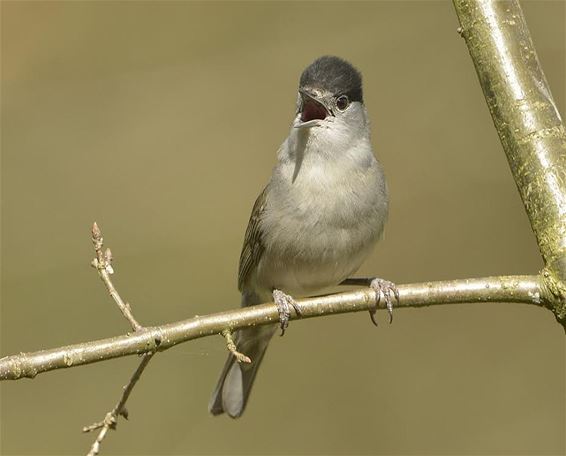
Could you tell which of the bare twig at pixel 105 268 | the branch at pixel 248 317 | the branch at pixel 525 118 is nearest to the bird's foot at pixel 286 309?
the branch at pixel 248 317

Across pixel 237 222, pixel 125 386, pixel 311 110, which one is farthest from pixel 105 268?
pixel 237 222

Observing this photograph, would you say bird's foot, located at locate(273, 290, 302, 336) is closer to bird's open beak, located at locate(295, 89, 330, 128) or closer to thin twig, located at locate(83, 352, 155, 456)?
thin twig, located at locate(83, 352, 155, 456)

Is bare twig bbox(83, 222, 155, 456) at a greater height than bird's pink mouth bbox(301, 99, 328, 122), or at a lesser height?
lesser

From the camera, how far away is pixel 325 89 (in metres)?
4.40

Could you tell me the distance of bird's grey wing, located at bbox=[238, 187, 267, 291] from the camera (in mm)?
4676

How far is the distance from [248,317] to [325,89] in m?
1.44

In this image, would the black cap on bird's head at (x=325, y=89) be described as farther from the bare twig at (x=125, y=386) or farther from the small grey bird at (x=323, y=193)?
the bare twig at (x=125, y=386)

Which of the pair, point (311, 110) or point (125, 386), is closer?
point (125, 386)

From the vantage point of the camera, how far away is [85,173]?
6941mm

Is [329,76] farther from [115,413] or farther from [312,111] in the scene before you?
[115,413]

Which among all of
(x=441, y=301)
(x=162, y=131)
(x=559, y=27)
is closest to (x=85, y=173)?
(x=162, y=131)

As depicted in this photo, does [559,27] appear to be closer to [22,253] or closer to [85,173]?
[85,173]

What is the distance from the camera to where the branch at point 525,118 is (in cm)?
313

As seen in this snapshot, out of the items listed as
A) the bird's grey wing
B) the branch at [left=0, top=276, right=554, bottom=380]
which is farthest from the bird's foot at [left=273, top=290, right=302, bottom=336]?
the bird's grey wing
